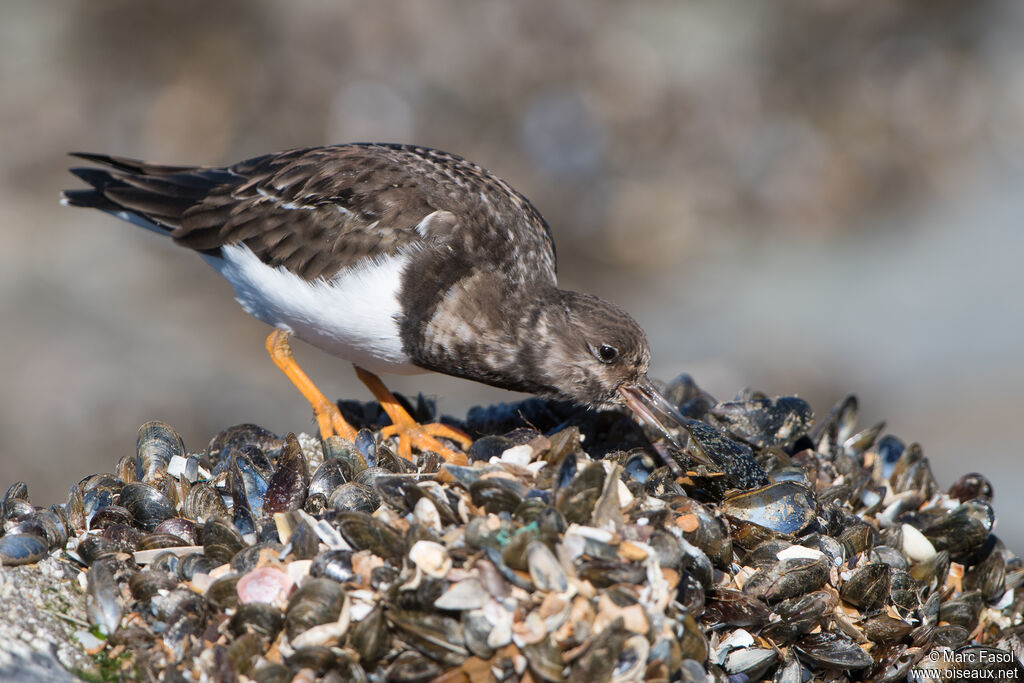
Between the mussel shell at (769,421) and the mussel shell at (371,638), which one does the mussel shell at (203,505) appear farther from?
the mussel shell at (769,421)

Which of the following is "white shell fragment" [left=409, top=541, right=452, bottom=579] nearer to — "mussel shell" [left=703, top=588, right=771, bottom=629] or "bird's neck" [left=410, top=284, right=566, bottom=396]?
"mussel shell" [left=703, top=588, right=771, bottom=629]

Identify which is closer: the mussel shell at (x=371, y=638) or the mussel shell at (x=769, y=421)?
the mussel shell at (x=371, y=638)

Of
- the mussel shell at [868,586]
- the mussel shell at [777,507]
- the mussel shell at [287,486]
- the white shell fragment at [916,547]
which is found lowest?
the mussel shell at [287,486]

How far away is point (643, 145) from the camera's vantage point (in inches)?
419

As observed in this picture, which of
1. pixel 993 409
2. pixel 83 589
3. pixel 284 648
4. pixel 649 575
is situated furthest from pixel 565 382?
pixel 993 409

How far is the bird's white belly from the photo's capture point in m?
4.25

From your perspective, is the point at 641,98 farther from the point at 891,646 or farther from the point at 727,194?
the point at 891,646

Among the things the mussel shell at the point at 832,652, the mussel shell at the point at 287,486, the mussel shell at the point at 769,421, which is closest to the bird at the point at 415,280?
the mussel shell at the point at 769,421

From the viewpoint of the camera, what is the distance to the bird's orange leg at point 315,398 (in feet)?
15.2

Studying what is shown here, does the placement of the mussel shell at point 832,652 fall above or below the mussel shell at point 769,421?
below

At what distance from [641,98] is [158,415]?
6548 millimetres

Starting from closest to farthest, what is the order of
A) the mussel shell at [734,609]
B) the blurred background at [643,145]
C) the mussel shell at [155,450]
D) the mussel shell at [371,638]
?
the mussel shell at [371,638] → the mussel shell at [734,609] → the mussel shell at [155,450] → the blurred background at [643,145]

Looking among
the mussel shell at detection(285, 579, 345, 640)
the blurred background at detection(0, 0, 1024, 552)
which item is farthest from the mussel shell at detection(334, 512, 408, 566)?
the blurred background at detection(0, 0, 1024, 552)

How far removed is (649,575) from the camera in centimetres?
275
